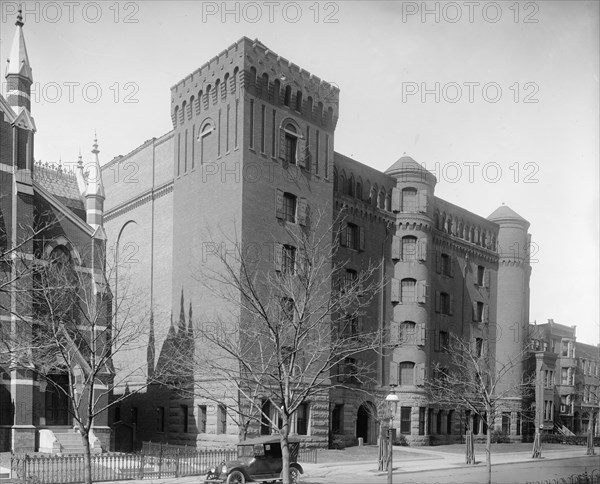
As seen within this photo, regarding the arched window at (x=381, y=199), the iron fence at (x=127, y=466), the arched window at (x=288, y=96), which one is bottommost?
the iron fence at (x=127, y=466)

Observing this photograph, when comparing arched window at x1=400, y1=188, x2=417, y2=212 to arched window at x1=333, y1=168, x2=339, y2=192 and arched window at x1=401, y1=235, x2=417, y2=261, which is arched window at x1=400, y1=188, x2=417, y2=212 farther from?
arched window at x1=333, y1=168, x2=339, y2=192

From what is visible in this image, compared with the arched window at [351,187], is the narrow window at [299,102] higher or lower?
higher

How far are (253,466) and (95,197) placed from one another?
20710 mm

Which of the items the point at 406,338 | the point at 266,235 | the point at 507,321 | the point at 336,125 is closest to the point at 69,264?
the point at 266,235

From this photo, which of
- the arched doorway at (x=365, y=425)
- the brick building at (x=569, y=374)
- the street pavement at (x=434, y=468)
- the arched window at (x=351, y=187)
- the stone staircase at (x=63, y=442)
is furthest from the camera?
the brick building at (x=569, y=374)

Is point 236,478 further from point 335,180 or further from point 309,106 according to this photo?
point 335,180

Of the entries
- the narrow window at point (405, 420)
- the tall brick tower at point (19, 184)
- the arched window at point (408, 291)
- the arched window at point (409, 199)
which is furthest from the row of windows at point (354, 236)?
the tall brick tower at point (19, 184)

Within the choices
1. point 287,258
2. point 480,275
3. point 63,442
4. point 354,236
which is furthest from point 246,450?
point 480,275

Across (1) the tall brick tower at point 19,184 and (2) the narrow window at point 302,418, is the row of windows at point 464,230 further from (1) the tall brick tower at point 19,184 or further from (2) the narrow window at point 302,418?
(1) the tall brick tower at point 19,184

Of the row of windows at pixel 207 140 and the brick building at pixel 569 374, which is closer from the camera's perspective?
the row of windows at pixel 207 140

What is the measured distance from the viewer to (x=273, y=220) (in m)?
39.2

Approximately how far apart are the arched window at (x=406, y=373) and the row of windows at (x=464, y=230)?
11.2m

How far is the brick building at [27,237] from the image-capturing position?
32.3m

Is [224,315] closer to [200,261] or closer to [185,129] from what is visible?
[200,261]
